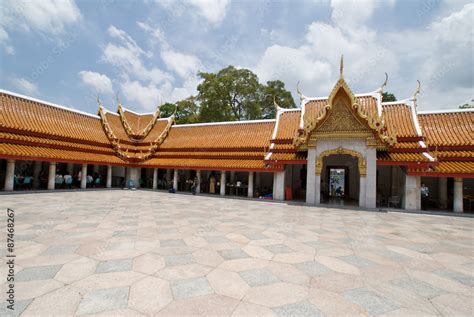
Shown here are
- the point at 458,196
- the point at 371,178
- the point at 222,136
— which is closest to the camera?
the point at 458,196

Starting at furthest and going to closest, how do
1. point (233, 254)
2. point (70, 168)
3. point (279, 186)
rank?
point (70, 168)
point (279, 186)
point (233, 254)

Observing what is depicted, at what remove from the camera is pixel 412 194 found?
14.3 meters

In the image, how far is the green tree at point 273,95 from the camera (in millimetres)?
36500

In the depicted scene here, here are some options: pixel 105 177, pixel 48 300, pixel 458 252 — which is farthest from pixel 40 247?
pixel 105 177

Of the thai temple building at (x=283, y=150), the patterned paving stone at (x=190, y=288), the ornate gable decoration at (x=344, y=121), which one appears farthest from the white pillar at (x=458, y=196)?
the patterned paving stone at (x=190, y=288)

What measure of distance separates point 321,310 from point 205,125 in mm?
22686

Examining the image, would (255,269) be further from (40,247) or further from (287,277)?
(40,247)

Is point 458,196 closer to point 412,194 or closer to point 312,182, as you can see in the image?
point 412,194

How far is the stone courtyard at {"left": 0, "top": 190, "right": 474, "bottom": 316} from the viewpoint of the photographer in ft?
10.6

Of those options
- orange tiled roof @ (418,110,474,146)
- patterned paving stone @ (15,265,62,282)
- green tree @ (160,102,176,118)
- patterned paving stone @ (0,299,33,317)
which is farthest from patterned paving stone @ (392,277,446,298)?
green tree @ (160,102,176,118)

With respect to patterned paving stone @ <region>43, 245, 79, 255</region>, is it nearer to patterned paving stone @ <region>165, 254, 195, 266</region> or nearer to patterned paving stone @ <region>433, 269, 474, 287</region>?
patterned paving stone @ <region>165, 254, 195, 266</region>

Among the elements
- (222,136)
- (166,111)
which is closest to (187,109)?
(166,111)

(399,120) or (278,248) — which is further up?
(399,120)

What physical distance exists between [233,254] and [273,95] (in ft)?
109
